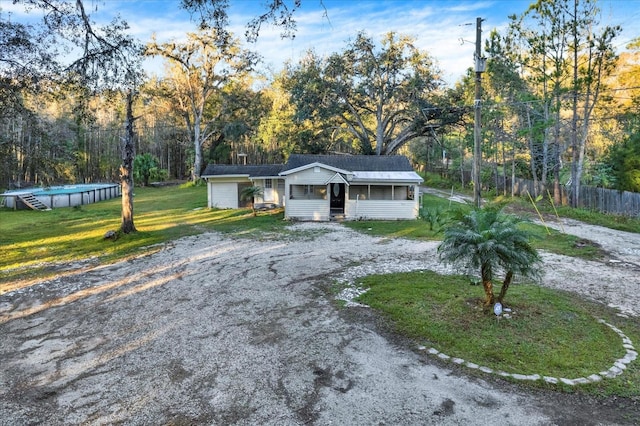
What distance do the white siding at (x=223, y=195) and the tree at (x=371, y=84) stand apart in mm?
8687

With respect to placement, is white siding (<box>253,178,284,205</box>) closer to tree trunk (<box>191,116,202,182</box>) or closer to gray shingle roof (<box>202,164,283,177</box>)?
gray shingle roof (<box>202,164,283,177</box>)

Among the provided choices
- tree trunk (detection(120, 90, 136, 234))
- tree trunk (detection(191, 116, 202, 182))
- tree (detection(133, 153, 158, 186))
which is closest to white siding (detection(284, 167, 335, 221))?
tree trunk (detection(120, 90, 136, 234))

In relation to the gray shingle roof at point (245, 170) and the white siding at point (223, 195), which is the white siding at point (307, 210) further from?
the white siding at point (223, 195)

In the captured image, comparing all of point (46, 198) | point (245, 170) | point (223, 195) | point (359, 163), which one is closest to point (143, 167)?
point (46, 198)

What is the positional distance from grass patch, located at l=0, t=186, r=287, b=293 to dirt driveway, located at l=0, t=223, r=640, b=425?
2.31 m

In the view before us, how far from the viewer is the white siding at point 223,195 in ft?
75.4

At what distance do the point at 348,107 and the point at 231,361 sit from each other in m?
26.0

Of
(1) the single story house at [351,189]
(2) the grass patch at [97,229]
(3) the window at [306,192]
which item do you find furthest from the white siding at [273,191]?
(3) the window at [306,192]

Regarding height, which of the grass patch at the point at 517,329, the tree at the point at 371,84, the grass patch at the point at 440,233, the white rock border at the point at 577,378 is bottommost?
the white rock border at the point at 577,378

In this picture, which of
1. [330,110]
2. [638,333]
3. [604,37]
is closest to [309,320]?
[638,333]

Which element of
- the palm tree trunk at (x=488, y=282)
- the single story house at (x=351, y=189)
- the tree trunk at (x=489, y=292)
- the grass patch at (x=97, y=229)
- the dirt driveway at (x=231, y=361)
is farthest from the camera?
the single story house at (x=351, y=189)

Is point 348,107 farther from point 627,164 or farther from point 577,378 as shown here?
point 577,378

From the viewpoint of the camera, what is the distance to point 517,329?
594 cm

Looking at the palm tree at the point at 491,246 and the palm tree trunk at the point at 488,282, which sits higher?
the palm tree at the point at 491,246
